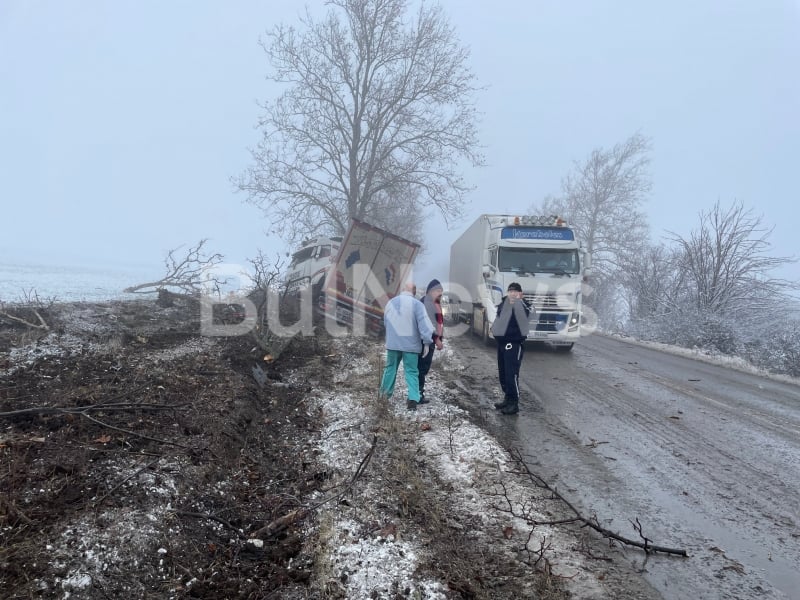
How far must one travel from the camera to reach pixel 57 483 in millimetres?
3398

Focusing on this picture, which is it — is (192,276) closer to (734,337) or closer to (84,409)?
(84,409)

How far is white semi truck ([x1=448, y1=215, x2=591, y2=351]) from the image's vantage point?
1162cm

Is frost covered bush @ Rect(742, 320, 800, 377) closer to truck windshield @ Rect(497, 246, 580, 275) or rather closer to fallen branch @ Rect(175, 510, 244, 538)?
truck windshield @ Rect(497, 246, 580, 275)

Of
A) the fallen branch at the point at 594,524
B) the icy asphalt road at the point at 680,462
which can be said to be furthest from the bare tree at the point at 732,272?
the fallen branch at the point at 594,524

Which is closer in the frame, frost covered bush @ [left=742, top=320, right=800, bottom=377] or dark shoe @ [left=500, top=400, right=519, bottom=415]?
dark shoe @ [left=500, top=400, right=519, bottom=415]

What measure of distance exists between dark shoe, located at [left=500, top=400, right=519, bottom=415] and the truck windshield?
5.89m

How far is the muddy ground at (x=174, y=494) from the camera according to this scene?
2793mm

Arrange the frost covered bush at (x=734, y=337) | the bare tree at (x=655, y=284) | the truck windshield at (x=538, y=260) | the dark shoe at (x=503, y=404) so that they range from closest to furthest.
Answer: the dark shoe at (x=503, y=404) → the truck windshield at (x=538, y=260) → the frost covered bush at (x=734, y=337) → the bare tree at (x=655, y=284)

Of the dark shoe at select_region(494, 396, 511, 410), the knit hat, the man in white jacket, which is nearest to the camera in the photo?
the man in white jacket

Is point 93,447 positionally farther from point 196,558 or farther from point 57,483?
point 196,558

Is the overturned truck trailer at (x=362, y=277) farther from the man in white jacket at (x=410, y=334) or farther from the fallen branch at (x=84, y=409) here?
the fallen branch at (x=84, y=409)

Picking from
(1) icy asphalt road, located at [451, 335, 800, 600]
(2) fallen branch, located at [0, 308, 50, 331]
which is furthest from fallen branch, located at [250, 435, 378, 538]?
(2) fallen branch, located at [0, 308, 50, 331]

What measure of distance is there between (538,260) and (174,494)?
1041cm

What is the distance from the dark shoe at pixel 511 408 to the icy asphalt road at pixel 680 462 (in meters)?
0.15
